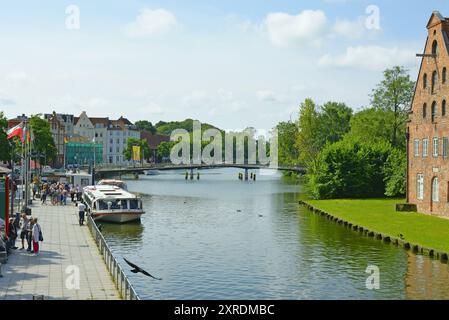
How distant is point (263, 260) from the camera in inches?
1657

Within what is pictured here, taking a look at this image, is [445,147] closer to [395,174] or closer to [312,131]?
[395,174]

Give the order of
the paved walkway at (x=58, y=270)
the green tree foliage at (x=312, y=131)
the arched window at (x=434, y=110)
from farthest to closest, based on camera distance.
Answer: the green tree foliage at (x=312, y=131), the arched window at (x=434, y=110), the paved walkway at (x=58, y=270)

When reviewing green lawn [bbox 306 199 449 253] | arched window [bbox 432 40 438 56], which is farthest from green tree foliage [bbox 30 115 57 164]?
arched window [bbox 432 40 438 56]

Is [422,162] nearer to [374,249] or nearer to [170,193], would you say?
[374,249]

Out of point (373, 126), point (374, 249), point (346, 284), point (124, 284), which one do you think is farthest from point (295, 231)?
point (373, 126)

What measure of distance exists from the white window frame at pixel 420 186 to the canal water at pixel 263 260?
29.4 feet

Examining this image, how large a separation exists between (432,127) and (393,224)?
1050cm

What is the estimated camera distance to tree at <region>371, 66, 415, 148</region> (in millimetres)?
94125

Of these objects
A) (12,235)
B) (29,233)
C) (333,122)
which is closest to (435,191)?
(29,233)

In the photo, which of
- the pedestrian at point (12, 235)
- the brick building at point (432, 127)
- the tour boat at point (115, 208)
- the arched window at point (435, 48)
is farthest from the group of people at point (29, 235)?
the arched window at point (435, 48)

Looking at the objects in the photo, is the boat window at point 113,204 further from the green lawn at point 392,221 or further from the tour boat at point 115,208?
the green lawn at point 392,221

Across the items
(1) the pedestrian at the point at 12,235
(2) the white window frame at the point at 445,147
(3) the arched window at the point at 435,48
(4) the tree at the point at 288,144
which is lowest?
(1) the pedestrian at the point at 12,235

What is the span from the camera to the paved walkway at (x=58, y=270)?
87.7ft

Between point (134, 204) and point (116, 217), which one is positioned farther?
point (134, 204)
